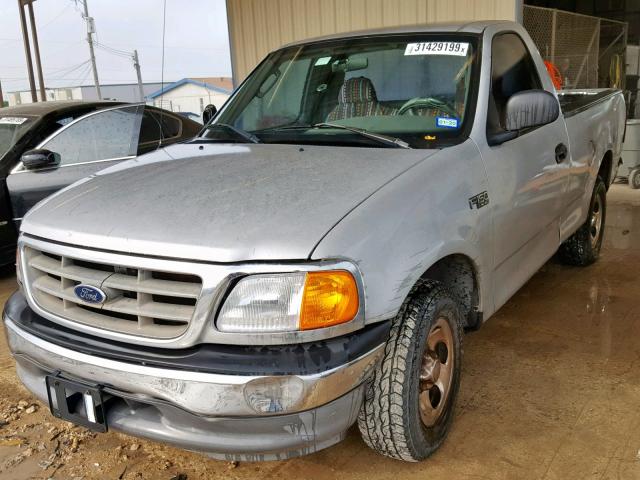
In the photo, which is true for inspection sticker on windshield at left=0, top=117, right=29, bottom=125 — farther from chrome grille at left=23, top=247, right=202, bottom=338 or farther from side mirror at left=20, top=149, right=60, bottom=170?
chrome grille at left=23, top=247, right=202, bottom=338

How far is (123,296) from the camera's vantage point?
6.93ft

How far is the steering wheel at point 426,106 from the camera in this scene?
2.92m

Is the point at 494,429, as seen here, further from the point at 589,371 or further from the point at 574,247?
the point at 574,247

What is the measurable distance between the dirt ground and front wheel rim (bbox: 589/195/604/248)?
1.09 metres

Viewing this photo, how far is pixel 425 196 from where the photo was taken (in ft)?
7.60

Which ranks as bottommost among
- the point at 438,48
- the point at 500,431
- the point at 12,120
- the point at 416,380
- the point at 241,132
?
the point at 500,431

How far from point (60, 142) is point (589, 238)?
4.56m

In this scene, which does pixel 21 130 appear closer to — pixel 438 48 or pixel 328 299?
pixel 438 48

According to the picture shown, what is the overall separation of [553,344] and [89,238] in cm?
272

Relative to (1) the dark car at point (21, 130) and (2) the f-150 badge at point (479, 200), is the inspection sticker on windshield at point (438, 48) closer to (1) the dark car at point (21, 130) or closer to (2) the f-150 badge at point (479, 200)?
(2) the f-150 badge at point (479, 200)

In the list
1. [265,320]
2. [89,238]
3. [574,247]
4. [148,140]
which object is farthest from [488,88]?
[148,140]

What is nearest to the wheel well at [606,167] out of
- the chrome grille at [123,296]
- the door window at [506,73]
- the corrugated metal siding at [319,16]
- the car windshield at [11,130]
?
the door window at [506,73]

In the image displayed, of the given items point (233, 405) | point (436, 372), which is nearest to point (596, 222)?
point (436, 372)

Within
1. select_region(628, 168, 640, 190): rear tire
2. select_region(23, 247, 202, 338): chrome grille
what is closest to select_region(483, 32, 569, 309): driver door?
select_region(23, 247, 202, 338): chrome grille
